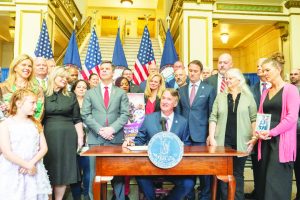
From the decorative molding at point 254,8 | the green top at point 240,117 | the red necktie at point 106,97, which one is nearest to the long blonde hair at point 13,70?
the red necktie at point 106,97

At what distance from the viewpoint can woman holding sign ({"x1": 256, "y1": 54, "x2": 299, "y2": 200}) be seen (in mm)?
2756

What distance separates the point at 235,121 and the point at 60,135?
176 cm

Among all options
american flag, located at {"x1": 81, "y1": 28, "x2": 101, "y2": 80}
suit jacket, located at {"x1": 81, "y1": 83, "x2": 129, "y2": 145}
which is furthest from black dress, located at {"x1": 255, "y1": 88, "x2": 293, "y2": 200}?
american flag, located at {"x1": 81, "y1": 28, "x2": 101, "y2": 80}

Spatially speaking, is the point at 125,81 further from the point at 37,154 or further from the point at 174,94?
the point at 37,154

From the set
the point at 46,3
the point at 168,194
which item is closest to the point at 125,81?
the point at 168,194

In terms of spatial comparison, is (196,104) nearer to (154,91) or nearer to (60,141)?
(154,91)

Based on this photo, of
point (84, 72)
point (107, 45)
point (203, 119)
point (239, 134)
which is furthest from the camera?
point (107, 45)

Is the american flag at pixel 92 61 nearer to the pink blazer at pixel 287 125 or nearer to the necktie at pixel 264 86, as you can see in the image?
the necktie at pixel 264 86

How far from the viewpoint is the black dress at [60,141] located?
316 cm

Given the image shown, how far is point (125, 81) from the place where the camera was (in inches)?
178

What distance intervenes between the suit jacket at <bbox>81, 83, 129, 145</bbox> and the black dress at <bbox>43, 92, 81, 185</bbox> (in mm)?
223

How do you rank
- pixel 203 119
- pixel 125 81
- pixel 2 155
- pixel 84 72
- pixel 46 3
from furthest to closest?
pixel 46 3
pixel 84 72
pixel 125 81
pixel 203 119
pixel 2 155

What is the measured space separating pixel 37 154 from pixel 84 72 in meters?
3.84

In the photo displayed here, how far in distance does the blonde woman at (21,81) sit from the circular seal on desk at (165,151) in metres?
1.21
